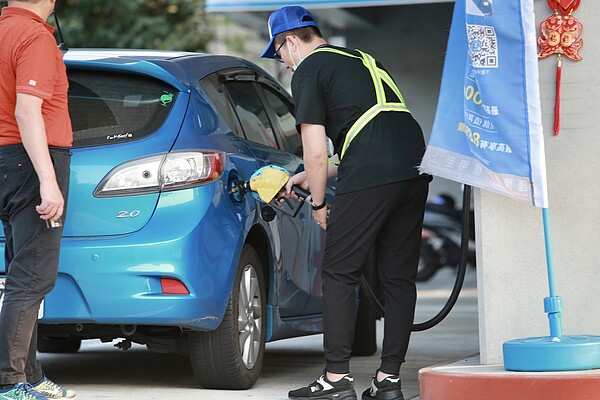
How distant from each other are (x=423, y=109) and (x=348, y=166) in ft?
46.8

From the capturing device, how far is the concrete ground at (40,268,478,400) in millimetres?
6172

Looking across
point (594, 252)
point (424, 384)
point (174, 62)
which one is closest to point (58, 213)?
point (174, 62)

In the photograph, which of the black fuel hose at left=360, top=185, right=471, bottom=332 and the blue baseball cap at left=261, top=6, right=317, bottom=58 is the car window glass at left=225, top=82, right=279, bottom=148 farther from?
the black fuel hose at left=360, top=185, right=471, bottom=332

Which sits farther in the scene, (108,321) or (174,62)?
(174,62)

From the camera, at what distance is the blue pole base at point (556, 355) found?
16.2ft

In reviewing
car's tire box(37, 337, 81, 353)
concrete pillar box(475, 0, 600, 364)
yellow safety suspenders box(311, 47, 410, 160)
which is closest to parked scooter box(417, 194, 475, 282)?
car's tire box(37, 337, 81, 353)

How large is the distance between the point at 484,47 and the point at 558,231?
869 millimetres

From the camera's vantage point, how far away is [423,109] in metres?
19.8

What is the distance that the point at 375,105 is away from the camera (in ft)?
18.9

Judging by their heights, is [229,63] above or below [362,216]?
above

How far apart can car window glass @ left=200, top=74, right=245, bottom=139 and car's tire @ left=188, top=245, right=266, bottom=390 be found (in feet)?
2.16

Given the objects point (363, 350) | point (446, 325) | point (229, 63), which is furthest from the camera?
point (446, 325)

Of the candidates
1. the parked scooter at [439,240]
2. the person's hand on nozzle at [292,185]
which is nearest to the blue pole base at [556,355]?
the person's hand on nozzle at [292,185]

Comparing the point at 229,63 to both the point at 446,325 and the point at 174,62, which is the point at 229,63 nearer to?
the point at 174,62
